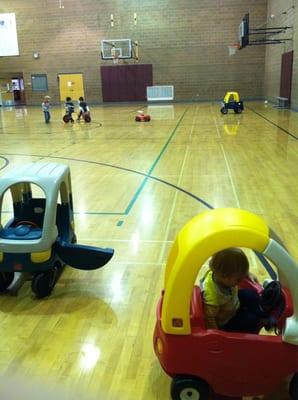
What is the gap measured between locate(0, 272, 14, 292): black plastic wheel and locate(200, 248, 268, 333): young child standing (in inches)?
72.4

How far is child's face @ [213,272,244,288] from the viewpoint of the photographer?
6.88ft

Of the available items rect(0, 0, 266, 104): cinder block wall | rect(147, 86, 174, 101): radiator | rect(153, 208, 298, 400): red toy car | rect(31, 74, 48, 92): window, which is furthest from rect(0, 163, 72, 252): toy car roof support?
rect(31, 74, 48, 92): window

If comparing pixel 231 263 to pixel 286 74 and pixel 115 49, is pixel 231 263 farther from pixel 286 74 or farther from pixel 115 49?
pixel 115 49

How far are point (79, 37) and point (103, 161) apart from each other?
19.4 m

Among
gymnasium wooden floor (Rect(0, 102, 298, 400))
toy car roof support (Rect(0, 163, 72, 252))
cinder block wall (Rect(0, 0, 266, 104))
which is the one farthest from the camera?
cinder block wall (Rect(0, 0, 266, 104))

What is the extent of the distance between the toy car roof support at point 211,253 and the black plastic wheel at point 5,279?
1758 mm

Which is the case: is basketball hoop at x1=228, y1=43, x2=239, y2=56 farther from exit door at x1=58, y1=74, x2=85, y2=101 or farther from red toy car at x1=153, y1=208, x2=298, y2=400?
red toy car at x1=153, y1=208, x2=298, y2=400

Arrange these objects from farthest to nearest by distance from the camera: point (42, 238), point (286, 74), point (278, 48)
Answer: point (278, 48)
point (286, 74)
point (42, 238)

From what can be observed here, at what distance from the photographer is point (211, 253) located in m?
2.02

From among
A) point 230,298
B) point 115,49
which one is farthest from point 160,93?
point 230,298

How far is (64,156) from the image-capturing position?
9.36 meters

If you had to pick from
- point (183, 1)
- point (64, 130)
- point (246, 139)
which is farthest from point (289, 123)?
point (183, 1)

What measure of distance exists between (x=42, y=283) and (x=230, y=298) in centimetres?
169

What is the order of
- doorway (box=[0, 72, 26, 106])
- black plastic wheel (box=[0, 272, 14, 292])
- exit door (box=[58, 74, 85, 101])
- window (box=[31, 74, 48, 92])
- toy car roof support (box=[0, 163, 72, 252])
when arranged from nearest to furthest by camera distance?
1. toy car roof support (box=[0, 163, 72, 252])
2. black plastic wheel (box=[0, 272, 14, 292])
3. exit door (box=[58, 74, 85, 101])
4. window (box=[31, 74, 48, 92])
5. doorway (box=[0, 72, 26, 106])
